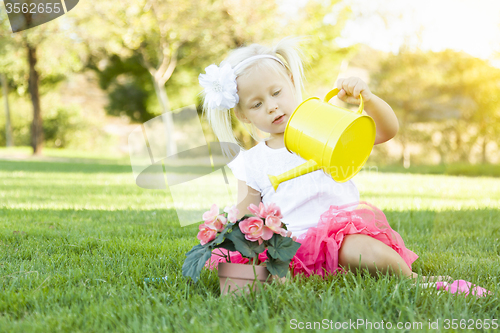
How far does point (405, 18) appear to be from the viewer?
44.0 ft

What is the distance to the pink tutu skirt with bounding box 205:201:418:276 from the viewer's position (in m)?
1.58

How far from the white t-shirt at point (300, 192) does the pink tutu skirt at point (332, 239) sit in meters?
0.13

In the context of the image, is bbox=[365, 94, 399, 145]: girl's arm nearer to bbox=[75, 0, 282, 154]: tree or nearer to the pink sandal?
the pink sandal

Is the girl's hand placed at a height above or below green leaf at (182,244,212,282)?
above

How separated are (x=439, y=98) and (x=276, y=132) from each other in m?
12.5

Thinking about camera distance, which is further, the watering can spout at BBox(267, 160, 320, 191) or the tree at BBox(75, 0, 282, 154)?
the tree at BBox(75, 0, 282, 154)

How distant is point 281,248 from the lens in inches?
52.5

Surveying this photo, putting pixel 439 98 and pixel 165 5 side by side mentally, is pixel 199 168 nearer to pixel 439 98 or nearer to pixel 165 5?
pixel 165 5

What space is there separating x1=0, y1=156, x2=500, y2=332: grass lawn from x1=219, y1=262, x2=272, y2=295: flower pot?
0.14 feet

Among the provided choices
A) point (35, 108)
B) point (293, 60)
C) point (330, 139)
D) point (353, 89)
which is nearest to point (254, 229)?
point (330, 139)

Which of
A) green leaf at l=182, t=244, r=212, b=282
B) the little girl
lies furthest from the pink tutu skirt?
green leaf at l=182, t=244, r=212, b=282

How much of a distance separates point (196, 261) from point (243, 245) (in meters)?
0.16

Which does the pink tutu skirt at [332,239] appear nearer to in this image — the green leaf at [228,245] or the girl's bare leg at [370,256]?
the girl's bare leg at [370,256]

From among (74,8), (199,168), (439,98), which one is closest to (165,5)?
(74,8)
